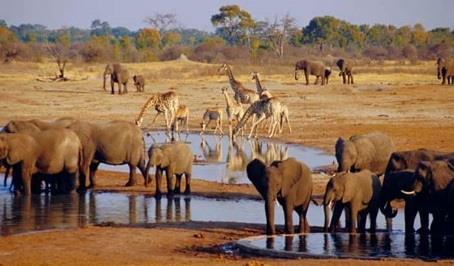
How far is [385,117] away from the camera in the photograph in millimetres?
37750

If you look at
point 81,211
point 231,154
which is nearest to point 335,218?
point 81,211

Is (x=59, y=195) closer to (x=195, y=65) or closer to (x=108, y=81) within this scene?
(x=108, y=81)

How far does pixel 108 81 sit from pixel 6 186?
32817 millimetres

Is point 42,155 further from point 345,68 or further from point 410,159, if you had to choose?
point 345,68

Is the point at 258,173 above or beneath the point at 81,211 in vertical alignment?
above

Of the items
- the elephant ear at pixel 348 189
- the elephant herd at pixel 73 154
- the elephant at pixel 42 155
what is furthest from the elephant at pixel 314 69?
the elephant ear at pixel 348 189

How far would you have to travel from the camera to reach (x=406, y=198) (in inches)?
651

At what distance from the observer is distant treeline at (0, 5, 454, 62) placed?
76075mm

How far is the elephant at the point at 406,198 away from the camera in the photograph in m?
16.3

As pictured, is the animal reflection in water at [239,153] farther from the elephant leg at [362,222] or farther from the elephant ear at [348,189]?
the elephant ear at [348,189]

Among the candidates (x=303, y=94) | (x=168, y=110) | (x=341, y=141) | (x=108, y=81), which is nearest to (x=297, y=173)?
(x=341, y=141)

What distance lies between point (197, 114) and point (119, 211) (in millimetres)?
21217

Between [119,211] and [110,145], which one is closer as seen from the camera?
[119,211]

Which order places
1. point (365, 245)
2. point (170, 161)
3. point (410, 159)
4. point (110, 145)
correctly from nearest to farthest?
point (365, 245) → point (410, 159) → point (170, 161) → point (110, 145)
